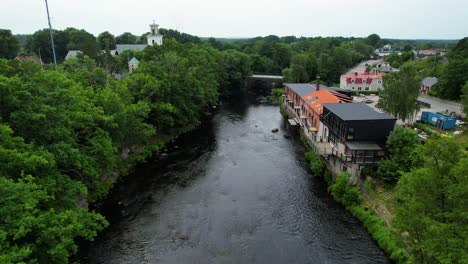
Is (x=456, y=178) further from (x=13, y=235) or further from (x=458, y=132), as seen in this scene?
(x=458, y=132)

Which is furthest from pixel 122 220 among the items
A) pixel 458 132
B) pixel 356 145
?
pixel 458 132

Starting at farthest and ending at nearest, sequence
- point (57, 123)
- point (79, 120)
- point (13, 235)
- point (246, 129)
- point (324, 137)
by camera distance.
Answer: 1. point (246, 129)
2. point (324, 137)
3. point (79, 120)
4. point (57, 123)
5. point (13, 235)

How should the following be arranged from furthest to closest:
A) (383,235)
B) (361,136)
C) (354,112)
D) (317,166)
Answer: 1. (354,112)
2. (317,166)
3. (361,136)
4. (383,235)

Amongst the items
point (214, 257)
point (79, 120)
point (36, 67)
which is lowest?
point (214, 257)

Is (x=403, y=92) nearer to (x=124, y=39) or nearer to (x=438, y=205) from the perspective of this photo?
(x=438, y=205)

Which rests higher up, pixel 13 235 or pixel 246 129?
pixel 13 235

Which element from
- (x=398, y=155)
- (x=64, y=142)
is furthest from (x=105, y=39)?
(x=398, y=155)

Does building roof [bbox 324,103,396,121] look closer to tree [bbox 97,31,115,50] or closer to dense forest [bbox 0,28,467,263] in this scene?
dense forest [bbox 0,28,467,263]

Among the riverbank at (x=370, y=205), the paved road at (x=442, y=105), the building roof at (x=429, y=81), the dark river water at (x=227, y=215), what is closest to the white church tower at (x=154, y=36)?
the dark river water at (x=227, y=215)

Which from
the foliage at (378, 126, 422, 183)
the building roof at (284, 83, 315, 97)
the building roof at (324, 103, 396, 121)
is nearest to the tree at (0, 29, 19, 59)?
the building roof at (284, 83, 315, 97)
